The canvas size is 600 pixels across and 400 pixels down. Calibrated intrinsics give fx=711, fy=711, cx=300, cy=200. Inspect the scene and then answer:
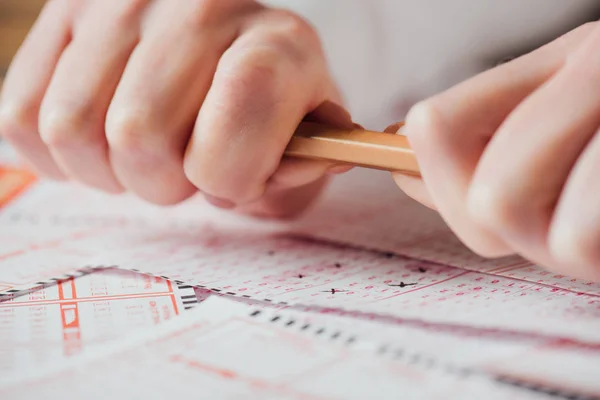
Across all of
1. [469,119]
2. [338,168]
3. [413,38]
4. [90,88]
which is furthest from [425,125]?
[413,38]

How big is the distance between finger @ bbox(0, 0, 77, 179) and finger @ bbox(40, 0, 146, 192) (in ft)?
0.06

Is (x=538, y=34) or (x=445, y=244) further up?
(x=538, y=34)

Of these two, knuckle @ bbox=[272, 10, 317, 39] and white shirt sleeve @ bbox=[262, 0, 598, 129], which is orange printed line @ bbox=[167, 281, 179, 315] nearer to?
knuckle @ bbox=[272, 10, 317, 39]

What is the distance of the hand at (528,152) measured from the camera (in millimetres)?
282

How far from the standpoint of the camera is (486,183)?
29 cm

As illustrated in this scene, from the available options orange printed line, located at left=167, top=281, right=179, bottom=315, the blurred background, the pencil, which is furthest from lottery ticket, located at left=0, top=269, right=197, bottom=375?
the blurred background

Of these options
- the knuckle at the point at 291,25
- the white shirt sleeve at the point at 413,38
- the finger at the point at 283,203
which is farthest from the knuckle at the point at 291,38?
the white shirt sleeve at the point at 413,38

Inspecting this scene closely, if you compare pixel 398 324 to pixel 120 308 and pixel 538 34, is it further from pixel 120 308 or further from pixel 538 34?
pixel 538 34

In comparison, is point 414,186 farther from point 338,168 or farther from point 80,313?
point 80,313

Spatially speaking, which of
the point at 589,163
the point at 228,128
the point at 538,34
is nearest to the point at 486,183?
the point at 589,163

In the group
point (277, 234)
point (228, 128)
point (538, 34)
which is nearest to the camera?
point (228, 128)

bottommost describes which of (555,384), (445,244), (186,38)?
(555,384)

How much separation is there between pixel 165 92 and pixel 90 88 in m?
0.06

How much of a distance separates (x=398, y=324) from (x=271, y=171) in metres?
0.13
